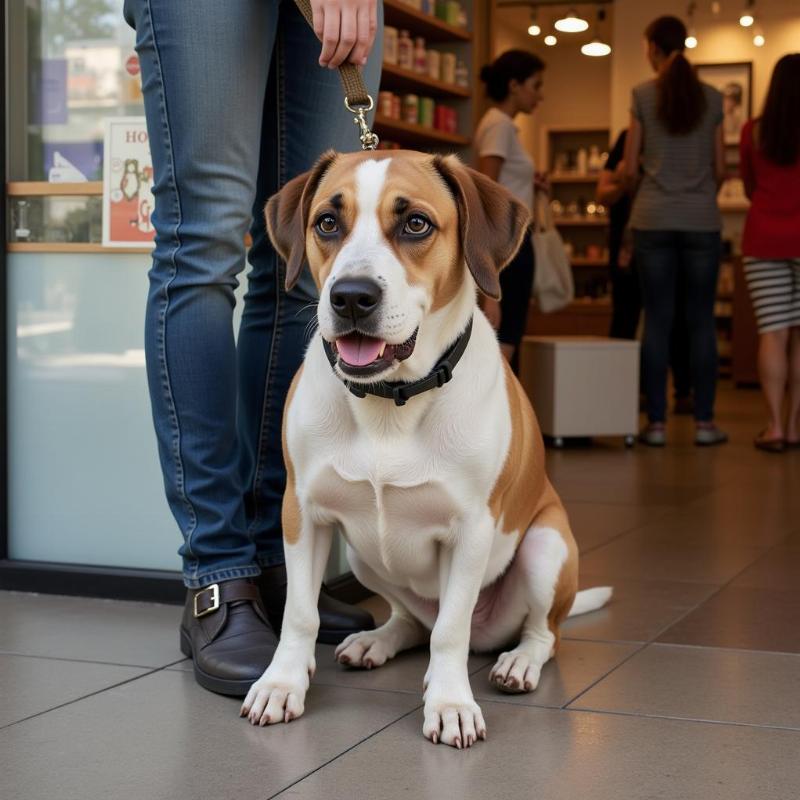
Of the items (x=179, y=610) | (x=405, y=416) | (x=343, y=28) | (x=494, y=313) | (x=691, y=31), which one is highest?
(x=691, y=31)

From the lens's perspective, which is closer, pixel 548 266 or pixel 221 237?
pixel 221 237

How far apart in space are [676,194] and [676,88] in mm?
525

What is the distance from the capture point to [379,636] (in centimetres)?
258

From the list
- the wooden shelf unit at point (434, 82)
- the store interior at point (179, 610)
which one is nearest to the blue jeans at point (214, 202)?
the store interior at point (179, 610)

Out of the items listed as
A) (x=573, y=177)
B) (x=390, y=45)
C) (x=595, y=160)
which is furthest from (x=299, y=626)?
(x=595, y=160)

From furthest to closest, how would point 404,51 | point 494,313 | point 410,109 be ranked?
1. point 410,109
2. point 404,51
3. point 494,313

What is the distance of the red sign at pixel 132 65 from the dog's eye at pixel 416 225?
50.7 inches

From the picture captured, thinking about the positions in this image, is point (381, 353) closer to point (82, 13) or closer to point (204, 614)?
point (204, 614)

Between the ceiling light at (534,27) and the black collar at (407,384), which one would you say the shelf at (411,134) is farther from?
the ceiling light at (534,27)

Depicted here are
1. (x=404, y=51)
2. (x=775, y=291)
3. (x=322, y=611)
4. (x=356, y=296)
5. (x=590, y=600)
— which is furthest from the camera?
(x=404, y=51)

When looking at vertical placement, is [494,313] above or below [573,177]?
below

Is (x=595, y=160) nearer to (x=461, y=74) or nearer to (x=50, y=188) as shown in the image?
(x=461, y=74)

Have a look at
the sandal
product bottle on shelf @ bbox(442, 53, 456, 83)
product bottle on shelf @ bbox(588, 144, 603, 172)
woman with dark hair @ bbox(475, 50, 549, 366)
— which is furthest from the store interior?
product bottle on shelf @ bbox(588, 144, 603, 172)

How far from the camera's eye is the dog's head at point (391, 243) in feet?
6.53
